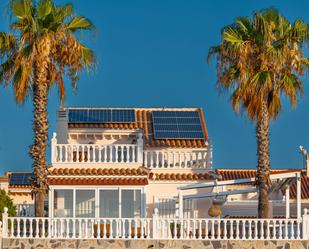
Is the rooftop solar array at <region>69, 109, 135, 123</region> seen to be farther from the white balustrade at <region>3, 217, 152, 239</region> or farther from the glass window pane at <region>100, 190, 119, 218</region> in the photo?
the white balustrade at <region>3, 217, 152, 239</region>

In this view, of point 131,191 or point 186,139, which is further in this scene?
point 186,139

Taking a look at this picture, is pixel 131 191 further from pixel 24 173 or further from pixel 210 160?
pixel 24 173

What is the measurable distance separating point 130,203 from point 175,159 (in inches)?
133

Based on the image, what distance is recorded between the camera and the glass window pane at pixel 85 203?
4416cm

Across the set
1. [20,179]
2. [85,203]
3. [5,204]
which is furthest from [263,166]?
[20,179]

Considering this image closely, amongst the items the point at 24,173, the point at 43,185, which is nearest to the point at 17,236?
the point at 43,185

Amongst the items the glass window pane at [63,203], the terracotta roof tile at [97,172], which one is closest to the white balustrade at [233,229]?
the terracotta roof tile at [97,172]

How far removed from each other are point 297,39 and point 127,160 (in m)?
9.56

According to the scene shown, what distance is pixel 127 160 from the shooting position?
1738 inches

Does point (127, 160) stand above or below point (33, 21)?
below

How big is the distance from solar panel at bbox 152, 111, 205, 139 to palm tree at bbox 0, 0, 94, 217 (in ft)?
26.8

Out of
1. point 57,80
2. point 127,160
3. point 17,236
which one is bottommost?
point 17,236

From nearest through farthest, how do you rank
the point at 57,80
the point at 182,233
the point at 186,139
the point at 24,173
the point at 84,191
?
the point at 182,233, the point at 57,80, the point at 84,191, the point at 186,139, the point at 24,173

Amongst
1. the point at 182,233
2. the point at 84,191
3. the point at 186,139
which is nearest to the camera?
the point at 182,233
